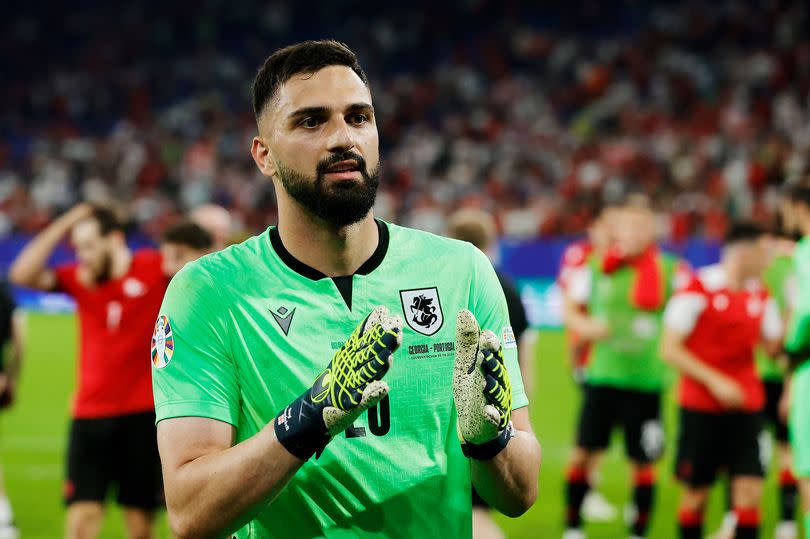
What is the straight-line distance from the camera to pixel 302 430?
7.56 ft

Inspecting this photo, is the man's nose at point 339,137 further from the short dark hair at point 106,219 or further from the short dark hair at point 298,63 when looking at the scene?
the short dark hair at point 106,219

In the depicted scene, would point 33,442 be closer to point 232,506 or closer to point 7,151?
point 232,506

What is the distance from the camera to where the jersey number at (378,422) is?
2625mm

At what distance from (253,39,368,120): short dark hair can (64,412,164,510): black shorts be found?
3869 millimetres

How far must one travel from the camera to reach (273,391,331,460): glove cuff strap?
90.5 inches

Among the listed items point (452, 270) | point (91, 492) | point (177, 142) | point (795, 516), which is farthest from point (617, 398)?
point (177, 142)

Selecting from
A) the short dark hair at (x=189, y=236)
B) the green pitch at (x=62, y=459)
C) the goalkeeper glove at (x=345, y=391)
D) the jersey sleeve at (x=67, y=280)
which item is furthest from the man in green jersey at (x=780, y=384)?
the goalkeeper glove at (x=345, y=391)

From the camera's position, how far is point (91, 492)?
6.17 m

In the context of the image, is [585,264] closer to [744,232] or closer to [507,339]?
[744,232]

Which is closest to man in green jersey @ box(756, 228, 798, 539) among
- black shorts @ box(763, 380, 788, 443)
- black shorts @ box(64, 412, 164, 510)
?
black shorts @ box(763, 380, 788, 443)

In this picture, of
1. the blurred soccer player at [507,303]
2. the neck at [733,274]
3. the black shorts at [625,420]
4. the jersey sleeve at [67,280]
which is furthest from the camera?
the black shorts at [625,420]

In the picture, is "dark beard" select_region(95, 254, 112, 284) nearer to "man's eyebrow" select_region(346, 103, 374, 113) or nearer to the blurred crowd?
"man's eyebrow" select_region(346, 103, 374, 113)

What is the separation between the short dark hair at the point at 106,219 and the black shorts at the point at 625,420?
379cm

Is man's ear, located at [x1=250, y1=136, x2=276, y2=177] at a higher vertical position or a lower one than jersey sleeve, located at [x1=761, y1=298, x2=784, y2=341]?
higher
